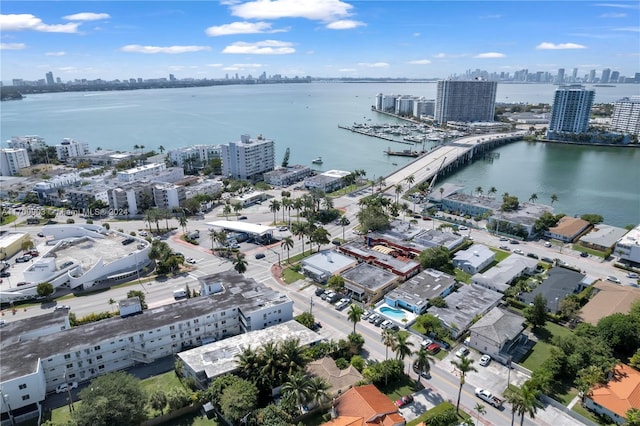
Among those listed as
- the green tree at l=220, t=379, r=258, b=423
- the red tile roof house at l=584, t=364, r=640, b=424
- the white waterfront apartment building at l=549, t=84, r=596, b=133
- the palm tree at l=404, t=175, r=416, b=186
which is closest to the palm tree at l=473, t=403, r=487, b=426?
the red tile roof house at l=584, t=364, r=640, b=424

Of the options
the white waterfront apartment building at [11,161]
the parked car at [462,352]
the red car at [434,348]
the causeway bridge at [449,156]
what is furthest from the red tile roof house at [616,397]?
the white waterfront apartment building at [11,161]

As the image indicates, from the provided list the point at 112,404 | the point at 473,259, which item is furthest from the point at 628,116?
the point at 112,404

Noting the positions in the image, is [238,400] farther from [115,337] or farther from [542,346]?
[542,346]

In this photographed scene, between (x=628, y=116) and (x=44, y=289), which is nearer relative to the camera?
Result: (x=44, y=289)

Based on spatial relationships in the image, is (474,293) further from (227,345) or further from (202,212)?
(202,212)

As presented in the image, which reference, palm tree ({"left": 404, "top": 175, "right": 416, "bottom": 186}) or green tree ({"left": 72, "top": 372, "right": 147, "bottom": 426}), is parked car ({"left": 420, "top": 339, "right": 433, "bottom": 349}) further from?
palm tree ({"left": 404, "top": 175, "right": 416, "bottom": 186})
